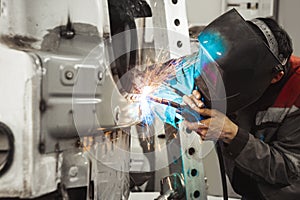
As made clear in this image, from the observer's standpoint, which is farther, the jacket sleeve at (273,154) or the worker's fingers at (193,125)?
the jacket sleeve at (273,154)

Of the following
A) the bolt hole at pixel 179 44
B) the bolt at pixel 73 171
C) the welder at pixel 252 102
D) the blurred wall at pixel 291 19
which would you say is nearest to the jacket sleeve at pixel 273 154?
the welder at pixel 252 102

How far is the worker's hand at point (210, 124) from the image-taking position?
1338 mm

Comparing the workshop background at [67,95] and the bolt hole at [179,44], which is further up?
the bolt hole at [179,44]

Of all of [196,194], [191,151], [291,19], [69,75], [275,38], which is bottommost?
[196,194]

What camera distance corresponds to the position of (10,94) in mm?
739

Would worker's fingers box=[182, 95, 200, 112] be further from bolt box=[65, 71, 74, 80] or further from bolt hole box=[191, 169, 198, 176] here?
bolt box=[65, 71, 74, 80]

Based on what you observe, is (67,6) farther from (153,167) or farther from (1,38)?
Answer: (153,167)

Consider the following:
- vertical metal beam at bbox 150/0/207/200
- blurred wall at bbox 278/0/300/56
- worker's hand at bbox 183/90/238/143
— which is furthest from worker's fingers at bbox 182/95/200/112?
blurred wall at bbox 278/0/300/56

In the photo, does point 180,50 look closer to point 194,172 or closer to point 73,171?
point 194,172

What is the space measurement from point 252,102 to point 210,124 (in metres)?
0.19

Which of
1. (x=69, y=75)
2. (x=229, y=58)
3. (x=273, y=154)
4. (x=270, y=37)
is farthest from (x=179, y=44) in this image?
(x=69, y=75)

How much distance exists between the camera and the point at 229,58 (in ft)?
4.31

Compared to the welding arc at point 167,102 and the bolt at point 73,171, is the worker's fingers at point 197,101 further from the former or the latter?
the bolt at point 73,171

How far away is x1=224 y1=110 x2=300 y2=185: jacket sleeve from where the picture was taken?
1.56 metres
